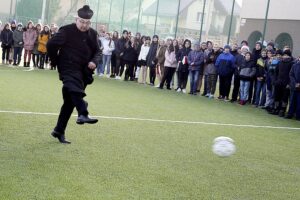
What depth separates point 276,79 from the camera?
15.1 meters

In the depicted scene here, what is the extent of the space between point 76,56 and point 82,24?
0.47 m

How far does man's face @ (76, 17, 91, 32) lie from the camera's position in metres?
7.71

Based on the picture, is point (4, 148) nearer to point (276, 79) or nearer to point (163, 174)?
point (163, 174)

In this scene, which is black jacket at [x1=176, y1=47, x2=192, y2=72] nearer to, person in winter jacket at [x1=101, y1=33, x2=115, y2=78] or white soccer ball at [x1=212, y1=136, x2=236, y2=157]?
person in winter jacket at [x1=101, y1=33, x2=115, y2=78]

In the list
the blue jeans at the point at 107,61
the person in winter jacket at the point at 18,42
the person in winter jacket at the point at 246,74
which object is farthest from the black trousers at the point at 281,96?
the person in winter jacket at the point at 18,42

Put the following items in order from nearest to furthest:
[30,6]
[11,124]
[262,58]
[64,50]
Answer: [64,50] < [11,124] < [262,58] < [30,6]

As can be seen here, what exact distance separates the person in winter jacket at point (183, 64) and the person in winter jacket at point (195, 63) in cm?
35

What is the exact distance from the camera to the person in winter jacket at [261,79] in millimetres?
16094

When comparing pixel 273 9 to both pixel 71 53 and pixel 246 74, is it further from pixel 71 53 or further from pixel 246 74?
pixel 71 53

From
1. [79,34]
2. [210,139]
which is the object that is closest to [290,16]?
[210,139]

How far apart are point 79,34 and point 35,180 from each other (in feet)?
9.06

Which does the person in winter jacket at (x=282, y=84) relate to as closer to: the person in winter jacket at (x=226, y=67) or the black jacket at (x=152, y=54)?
the person in winter jacket at (x=226, y=67)

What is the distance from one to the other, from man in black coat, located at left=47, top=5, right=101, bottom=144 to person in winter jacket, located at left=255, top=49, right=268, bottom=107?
9144 millimetres

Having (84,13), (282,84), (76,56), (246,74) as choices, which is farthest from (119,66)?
(84,13)
